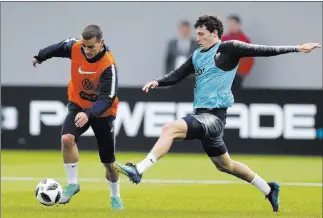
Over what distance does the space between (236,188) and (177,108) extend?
522 centimetres

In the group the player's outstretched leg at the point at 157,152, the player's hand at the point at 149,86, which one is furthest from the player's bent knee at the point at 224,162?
the player's hand at the point at 149,86

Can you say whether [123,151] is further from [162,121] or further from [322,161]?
[322,161]

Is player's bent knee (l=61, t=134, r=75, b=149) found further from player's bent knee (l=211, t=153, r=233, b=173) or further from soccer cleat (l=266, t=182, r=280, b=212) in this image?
soccer cleat (l=266, t=182, r=280, b=212)

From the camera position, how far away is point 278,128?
20.3 meters

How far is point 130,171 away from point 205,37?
219 centimetres

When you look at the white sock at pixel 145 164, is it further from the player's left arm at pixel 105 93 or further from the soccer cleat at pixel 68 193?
the soccer cleat at pixel 68 193

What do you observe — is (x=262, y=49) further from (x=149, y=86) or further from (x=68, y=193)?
(x=68, y=193)

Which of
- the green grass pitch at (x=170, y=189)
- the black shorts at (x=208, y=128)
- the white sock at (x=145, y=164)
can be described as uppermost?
the black shorts at (x=208, y=128)

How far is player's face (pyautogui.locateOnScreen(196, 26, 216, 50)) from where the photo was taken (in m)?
11.7

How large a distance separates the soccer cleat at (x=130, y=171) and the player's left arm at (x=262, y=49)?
208 centimetres

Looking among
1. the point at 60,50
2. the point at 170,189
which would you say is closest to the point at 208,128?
the point at 60,50

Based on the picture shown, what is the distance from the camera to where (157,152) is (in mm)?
10758

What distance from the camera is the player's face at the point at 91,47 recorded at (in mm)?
11469

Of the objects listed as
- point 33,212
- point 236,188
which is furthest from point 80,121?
point 236,188
